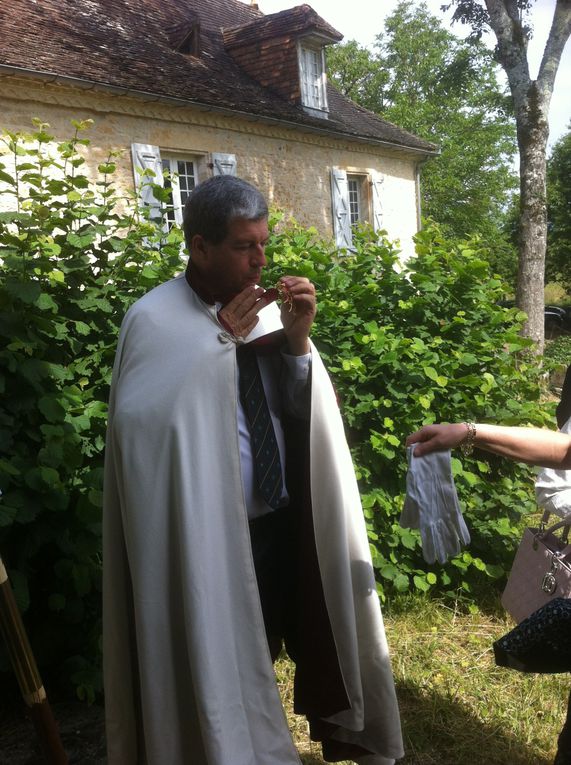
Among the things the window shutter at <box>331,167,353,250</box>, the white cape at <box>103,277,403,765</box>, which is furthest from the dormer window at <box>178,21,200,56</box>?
the white cape at <box>103,277,403,765</box>

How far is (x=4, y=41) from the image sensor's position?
10734 millimetres

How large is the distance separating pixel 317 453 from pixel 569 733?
1112mm

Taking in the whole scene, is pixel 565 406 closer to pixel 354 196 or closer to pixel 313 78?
pixel 313 78

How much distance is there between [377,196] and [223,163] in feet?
19.2

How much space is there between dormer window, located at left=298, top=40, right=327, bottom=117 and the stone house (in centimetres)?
3

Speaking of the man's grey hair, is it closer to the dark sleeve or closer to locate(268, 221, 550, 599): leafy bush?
the dark sleeve

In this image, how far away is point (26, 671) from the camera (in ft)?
7.18

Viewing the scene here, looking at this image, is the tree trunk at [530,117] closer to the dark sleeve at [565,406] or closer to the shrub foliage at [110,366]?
the shrub foliage at [110,366]

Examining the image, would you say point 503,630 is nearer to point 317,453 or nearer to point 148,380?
point 317,453

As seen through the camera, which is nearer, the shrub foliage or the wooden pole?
the wooden pole

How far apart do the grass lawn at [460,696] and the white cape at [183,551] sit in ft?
3.38

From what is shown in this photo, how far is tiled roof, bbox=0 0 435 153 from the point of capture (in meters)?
11.3

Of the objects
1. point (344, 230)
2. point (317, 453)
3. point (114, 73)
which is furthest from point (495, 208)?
point (317, 453)

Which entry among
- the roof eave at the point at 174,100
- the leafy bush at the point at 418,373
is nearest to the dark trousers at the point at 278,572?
the leafy bush at the point at 418,373
